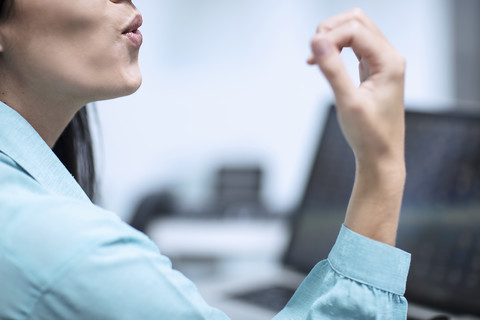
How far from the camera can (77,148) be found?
0.84 meters

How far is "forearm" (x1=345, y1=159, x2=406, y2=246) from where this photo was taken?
0.47 meters

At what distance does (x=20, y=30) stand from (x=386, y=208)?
404 mm

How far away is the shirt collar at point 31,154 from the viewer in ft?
1.71

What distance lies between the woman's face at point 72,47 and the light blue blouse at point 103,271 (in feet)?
0.39

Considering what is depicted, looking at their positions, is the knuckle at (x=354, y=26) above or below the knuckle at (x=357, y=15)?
below

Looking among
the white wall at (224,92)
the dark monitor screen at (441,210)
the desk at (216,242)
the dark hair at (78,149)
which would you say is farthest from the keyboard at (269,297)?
the white wall at (224,92)

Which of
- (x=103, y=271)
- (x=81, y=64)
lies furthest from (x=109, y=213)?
(x=81, y=64)

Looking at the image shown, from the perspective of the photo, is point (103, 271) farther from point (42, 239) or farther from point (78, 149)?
point (78, 149)

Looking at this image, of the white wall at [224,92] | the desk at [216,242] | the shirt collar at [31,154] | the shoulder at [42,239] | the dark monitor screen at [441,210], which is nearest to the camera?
the shoulder at [42,239]

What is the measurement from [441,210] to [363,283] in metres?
0.36

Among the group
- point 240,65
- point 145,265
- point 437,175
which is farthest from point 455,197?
point 240,65

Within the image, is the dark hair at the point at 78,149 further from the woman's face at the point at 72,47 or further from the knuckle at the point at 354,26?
the knuckle at the point at 354,26

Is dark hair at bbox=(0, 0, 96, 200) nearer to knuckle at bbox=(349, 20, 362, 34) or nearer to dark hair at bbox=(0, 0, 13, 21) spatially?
dark hair at bbox=(0, 0, 13, 21)

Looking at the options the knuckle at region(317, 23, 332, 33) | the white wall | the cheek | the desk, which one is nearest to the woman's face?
the cheek
